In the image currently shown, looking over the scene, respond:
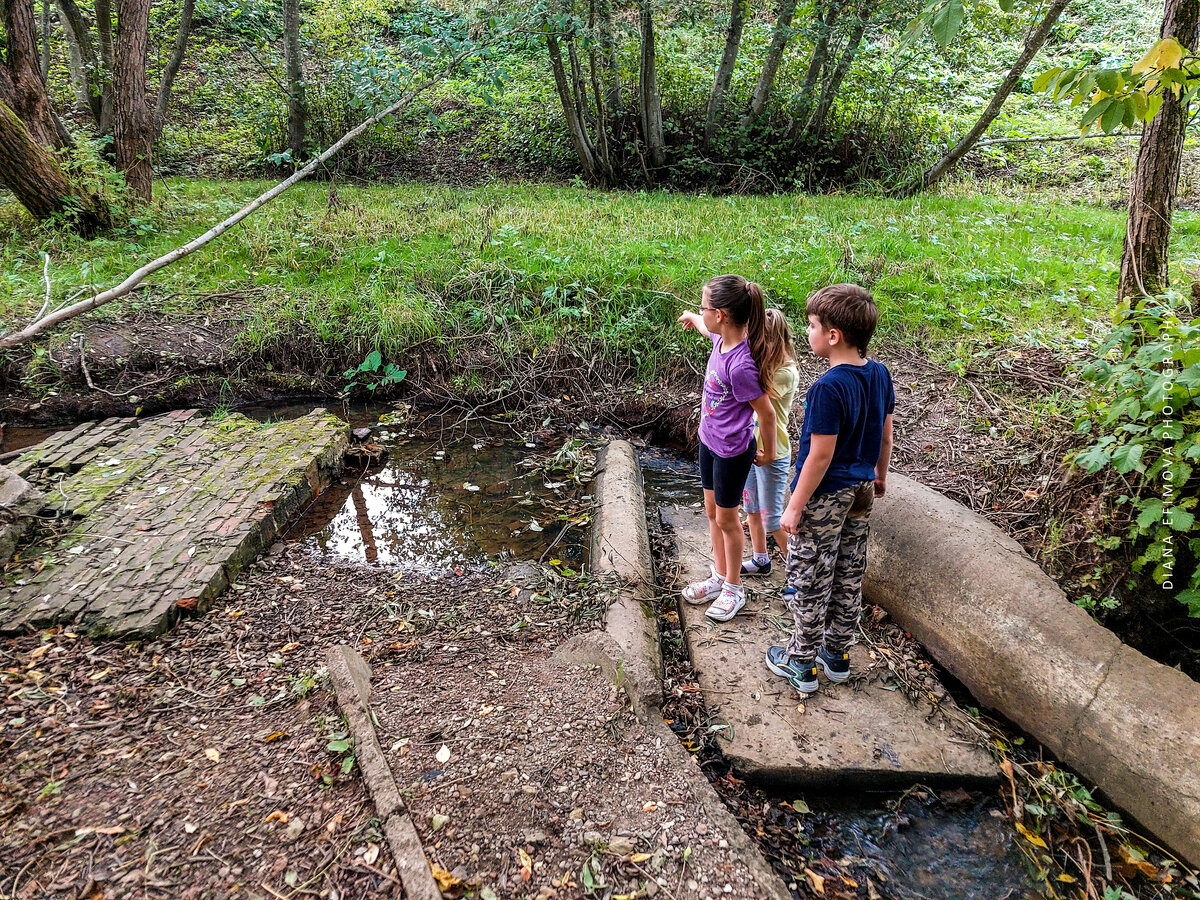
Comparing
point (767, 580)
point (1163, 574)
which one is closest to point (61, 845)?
point (767, 580)

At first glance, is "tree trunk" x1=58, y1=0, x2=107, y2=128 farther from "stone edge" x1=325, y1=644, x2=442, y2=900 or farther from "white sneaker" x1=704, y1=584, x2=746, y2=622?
"white sneaker" x1=704, y1=584, x2=746, y2=622

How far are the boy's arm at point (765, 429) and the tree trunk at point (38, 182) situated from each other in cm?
884

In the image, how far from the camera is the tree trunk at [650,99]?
10.3m

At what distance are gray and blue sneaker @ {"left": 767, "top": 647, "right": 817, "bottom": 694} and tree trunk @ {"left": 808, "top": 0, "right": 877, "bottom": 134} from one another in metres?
10.4

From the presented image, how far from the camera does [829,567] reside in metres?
2.85

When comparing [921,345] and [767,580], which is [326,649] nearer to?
[767,580]

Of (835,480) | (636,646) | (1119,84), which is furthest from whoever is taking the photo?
(636,646)

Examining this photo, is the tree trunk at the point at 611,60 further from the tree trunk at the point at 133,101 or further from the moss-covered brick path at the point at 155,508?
the moss-covered brick path at the point at 155,508

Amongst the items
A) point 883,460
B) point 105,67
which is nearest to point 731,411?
point 883,460

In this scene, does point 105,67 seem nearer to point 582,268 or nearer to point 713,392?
point 582,268

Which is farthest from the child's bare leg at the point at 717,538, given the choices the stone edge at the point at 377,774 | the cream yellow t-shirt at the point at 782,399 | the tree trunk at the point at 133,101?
the tree trunk at the point at 133,101

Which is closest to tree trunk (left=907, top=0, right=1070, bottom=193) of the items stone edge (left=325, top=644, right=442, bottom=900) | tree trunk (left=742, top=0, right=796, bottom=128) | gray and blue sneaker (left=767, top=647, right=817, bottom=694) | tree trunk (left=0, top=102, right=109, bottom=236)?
tree trunk (left=742, top=0, right=796, bottom=128)

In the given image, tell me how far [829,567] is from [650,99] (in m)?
10.7

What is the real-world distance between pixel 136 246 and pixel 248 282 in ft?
6.07
